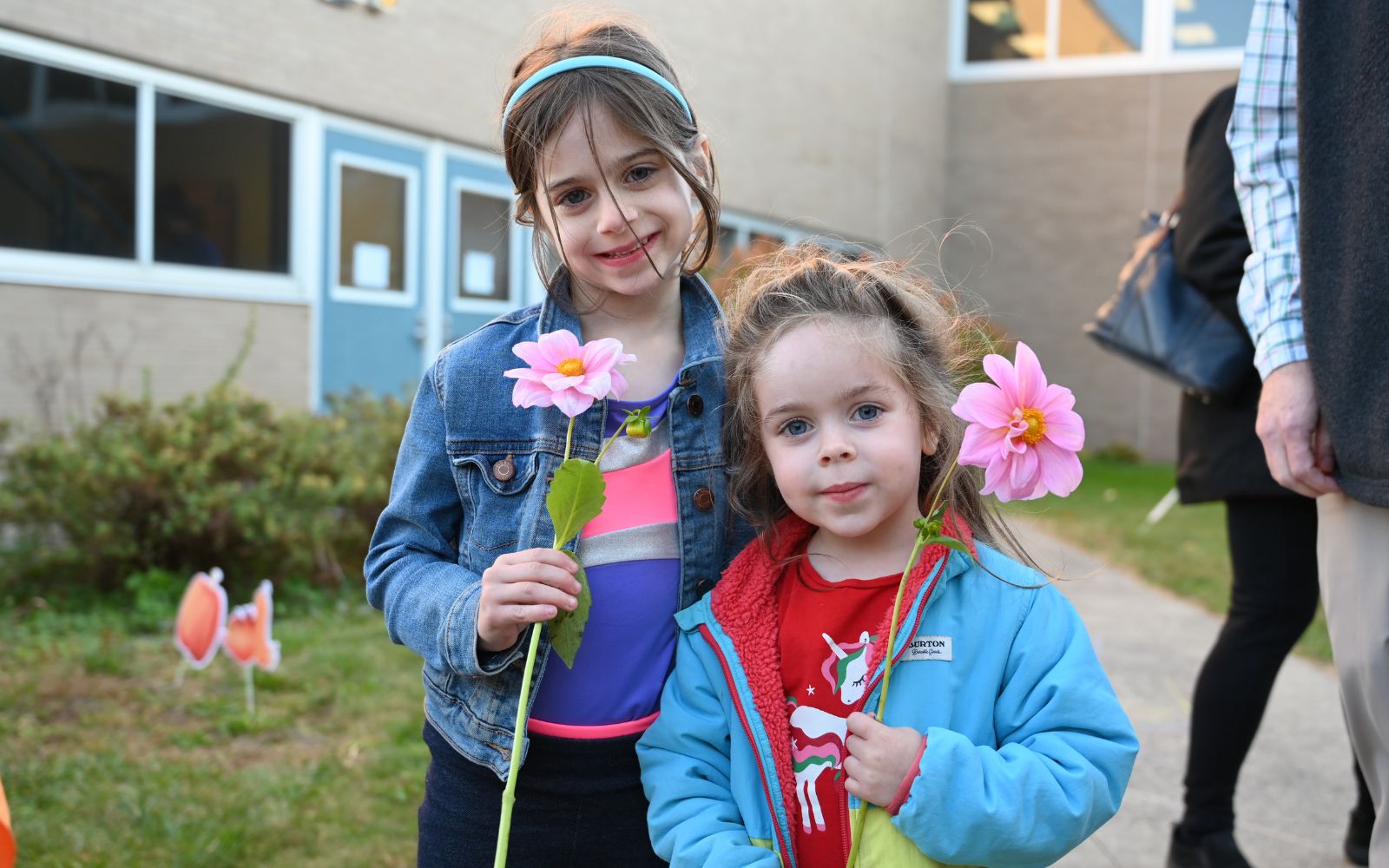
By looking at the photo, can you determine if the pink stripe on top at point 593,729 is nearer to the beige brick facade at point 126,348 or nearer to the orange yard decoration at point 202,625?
the orange yard decoration at point 202,625

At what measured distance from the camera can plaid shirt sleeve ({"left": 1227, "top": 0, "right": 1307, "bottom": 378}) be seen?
6.30ft

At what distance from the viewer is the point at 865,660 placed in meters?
1.57

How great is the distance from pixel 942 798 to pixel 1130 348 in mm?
1880

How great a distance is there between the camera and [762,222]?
14211 millimetres

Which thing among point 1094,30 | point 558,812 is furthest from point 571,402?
point 1094,30

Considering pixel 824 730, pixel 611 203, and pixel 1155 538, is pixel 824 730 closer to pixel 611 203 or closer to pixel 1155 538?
pixel 611 203

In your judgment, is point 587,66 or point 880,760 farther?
point 587,66

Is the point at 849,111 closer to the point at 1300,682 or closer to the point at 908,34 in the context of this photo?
the point at 908,34

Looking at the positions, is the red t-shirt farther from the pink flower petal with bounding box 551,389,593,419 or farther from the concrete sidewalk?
the pink flower petal with bounding box 551,389,593,419

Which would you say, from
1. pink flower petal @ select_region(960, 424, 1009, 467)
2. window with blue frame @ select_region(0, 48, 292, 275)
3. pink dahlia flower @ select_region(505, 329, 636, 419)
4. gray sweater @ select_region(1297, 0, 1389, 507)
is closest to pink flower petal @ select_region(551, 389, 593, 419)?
pink dahlia flower @ select_region(505, 329, 636, 419)

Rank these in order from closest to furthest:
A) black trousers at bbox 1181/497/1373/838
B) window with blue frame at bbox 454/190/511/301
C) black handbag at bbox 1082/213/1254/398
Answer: black trousers at bbox 1181/497/1373/838 < black handbag at bbox 1082/213/1254/398 < window with blue frame at bbox 454/190/511/301

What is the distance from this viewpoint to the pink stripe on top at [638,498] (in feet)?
5.73

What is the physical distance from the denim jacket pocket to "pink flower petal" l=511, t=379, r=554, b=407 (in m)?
0.30

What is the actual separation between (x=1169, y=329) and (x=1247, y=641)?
2.46ft
